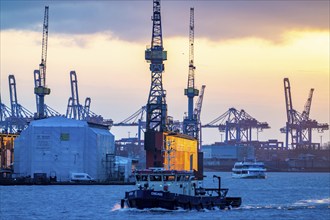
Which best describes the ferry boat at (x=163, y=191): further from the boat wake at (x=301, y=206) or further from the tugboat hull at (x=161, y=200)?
the boat wake at (x=301, y=206)

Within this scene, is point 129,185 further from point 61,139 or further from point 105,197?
point 105,197

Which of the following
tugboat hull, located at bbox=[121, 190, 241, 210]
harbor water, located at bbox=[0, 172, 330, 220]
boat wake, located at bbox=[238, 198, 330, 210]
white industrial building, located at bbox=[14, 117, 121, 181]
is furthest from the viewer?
white industrial building, located at bbox=[14, 117, 121, 181]

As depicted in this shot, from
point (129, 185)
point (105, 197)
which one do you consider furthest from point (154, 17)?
point (105, 197)

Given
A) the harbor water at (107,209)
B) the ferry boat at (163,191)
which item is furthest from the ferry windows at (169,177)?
the harbor water at (107,209)

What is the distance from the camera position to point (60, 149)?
541 ft

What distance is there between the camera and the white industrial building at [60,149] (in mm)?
164750

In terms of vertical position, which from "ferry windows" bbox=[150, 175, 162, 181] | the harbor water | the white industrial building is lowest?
the harbor water

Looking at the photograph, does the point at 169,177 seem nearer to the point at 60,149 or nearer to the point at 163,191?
the point at 163,191

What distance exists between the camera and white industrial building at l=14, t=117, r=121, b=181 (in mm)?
164750

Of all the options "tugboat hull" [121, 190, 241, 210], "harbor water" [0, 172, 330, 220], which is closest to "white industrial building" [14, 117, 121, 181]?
"harbor water" [0, 172, 330, 220]

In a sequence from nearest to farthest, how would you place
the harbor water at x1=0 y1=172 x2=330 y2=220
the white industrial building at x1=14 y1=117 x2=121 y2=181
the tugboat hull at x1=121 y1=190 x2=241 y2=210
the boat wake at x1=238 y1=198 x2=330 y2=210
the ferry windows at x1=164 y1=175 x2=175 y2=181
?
the tugboat hull at x1=121 y1=190 x2=241 y2=210 < the harbor water at x1=0 y1=172 x2=330 y2=220 < the ferry windows at x1=164 y1=175 x2=175 y2=181 < the boat wake at x1=238 y1=198 x2=330 y2=210 < the white industrial building at x1=14 y1=117 x2=121 y2=181

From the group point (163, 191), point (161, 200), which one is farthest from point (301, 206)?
point (161, 200)

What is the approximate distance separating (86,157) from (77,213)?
7405cm

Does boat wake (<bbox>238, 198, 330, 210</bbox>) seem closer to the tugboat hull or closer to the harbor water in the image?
the harbor water
